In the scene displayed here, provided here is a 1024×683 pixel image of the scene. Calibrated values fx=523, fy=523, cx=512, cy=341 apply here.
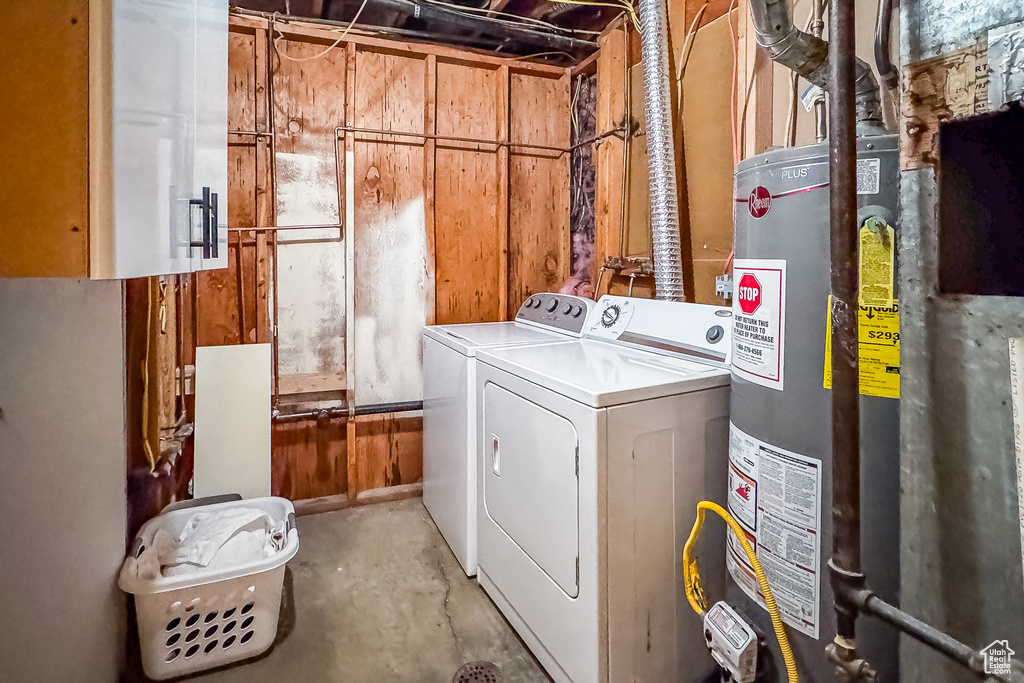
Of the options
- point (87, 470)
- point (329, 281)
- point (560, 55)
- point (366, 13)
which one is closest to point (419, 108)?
point (366, 13)

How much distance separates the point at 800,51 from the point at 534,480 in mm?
1177

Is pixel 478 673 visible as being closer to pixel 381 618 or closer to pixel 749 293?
pixel 381 618

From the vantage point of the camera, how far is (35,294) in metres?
1.07

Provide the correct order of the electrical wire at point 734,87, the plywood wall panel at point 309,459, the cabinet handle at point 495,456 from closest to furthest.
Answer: the cabinet handle at point 495,456
the electrical wire at point 734,87
the plywood wall panel at point 309,459

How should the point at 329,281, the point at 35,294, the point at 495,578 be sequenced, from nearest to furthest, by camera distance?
the point at 35,294
the point at 495,578
the point at 329,281

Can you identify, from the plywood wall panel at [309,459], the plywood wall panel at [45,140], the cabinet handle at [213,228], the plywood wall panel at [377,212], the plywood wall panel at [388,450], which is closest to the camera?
the plywood wall panel at [45,140]

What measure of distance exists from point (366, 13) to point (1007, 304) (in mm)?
2551

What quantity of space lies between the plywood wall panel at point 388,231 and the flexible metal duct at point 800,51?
189 centimetres

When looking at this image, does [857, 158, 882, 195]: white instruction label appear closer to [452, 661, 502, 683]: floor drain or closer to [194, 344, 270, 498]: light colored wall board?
[452, 661, 502, 683]: floor drain

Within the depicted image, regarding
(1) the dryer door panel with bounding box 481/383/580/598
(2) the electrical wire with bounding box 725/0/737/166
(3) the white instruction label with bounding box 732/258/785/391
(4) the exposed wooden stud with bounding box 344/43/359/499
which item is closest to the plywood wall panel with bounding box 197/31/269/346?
(4) the exposed wooden stud with bounding box 344/43/359/499

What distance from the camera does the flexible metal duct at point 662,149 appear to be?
2.01 metres

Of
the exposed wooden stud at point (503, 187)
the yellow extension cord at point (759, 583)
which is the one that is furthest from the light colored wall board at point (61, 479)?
the exposed wooden stud at point (503, 187)

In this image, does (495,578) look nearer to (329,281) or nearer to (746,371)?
(746,371)

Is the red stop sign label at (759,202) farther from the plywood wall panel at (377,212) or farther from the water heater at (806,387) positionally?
the plywood wall panel at (377,212)
